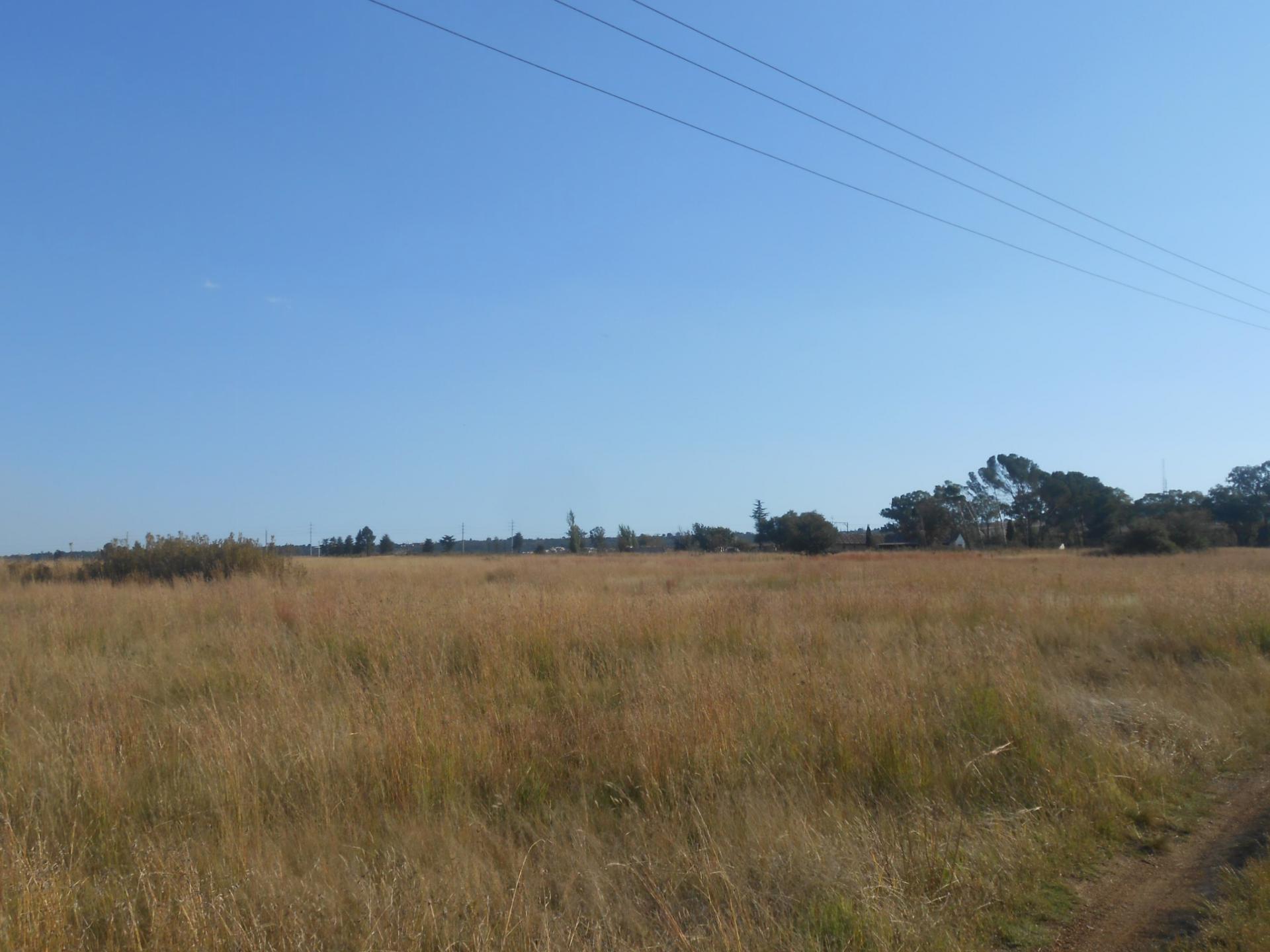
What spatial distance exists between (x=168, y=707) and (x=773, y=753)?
5.18 m

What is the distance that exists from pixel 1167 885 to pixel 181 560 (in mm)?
24114

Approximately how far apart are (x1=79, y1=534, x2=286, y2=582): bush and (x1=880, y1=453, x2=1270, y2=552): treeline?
43.1 metres

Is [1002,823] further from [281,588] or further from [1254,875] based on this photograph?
[281,588]

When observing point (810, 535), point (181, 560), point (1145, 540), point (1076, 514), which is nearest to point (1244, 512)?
point (1076, 514)

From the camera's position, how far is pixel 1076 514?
230ft

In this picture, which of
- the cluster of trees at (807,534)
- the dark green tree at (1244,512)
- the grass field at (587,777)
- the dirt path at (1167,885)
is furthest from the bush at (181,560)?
the dark green tree at (1244,512)

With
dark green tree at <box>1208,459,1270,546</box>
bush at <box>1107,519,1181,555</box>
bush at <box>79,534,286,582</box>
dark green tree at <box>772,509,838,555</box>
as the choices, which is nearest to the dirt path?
bush at <box>79,534,286,582</box>

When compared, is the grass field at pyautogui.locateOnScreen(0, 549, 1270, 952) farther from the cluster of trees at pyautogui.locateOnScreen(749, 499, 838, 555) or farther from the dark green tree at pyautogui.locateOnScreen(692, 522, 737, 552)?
the dark green tree at pyautogui.locateOnScreen(692, 522, 737, 552)

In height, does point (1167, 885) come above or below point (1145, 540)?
below

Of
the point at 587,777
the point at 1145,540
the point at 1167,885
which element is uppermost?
the point at 1145,540

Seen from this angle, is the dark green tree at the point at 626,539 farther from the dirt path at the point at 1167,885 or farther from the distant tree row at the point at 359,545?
the dirt path at the point at 1167,885

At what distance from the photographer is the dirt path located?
3686mm

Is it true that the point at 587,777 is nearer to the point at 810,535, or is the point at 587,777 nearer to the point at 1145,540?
the point at 1145,540

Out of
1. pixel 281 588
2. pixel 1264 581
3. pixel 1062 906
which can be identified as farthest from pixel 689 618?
pixel 1264 581
